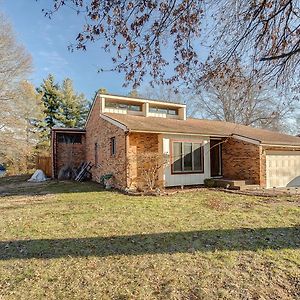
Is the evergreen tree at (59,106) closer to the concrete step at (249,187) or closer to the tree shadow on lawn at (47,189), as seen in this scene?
the tree shadow on lawn at (47,189)

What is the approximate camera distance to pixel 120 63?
4305 millimetres

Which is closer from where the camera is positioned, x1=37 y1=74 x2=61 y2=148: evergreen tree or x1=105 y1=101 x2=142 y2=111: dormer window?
x1=105 y1=101 x2=142 y2=111: dormer window

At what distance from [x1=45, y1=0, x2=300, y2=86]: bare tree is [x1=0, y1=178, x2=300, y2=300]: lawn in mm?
3270

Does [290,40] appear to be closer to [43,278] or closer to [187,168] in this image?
[43,278]

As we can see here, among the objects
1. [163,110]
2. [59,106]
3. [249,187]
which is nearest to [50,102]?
[59,106]

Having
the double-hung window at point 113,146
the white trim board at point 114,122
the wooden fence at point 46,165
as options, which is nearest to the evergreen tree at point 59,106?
the wooden fence at point 46,165

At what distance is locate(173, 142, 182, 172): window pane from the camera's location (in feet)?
43.2

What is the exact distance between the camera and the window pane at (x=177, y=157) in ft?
43.2

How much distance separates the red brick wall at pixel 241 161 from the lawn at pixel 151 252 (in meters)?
5.50

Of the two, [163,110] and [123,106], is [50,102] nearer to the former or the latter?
[123,106]

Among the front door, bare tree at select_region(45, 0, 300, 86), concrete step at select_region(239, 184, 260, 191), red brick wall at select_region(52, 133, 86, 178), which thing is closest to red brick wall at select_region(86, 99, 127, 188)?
red brick wall at select_region(52, 133, 86, 178)

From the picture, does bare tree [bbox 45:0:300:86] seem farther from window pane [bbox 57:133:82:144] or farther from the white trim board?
window pane [bbox 57:133:82:144]

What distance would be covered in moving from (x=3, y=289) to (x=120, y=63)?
383cm

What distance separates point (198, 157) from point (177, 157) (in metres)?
1.47
